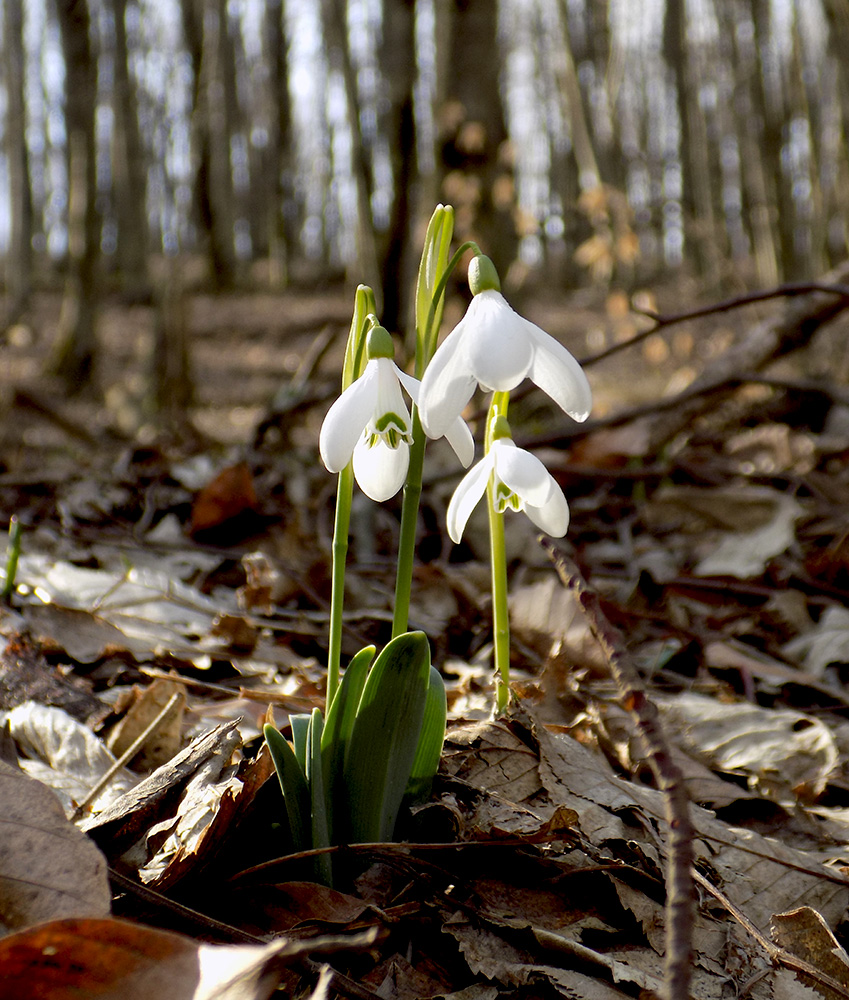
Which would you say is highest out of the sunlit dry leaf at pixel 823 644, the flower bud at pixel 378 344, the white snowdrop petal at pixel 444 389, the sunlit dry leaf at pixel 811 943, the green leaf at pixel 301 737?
the flower bud at pixel 378 344

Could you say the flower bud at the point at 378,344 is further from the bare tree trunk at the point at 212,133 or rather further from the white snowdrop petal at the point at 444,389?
the bare tree trunk at the point at 212,133

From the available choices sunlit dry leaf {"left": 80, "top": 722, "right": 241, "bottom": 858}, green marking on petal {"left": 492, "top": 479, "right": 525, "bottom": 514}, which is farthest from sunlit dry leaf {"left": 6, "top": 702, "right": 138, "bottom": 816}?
green marking on petal {"left": 492, "top": 479, "right": 525, "bottom": 514}

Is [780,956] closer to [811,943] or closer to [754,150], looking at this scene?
[811,943]

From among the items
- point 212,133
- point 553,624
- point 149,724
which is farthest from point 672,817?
point 212,133

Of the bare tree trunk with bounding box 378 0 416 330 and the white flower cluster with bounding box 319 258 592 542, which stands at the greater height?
the bare tree trunk with bounding box 378 0 416 330

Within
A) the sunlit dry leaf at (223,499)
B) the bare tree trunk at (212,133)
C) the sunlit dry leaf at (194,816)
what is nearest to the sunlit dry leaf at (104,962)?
the sunlit dry leaf at (194,816)

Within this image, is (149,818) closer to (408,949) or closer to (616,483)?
(408,949)

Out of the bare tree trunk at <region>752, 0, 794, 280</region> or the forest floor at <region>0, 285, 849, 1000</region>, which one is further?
the bare tree trunk at <region>752, 0, 794, 280</region>

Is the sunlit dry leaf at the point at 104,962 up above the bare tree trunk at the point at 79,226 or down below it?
below

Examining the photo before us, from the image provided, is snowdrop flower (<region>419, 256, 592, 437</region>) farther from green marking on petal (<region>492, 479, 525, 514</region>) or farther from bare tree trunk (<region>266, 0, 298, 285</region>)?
bare tree trunk (<region>266, 0, 298, 285</region>)
